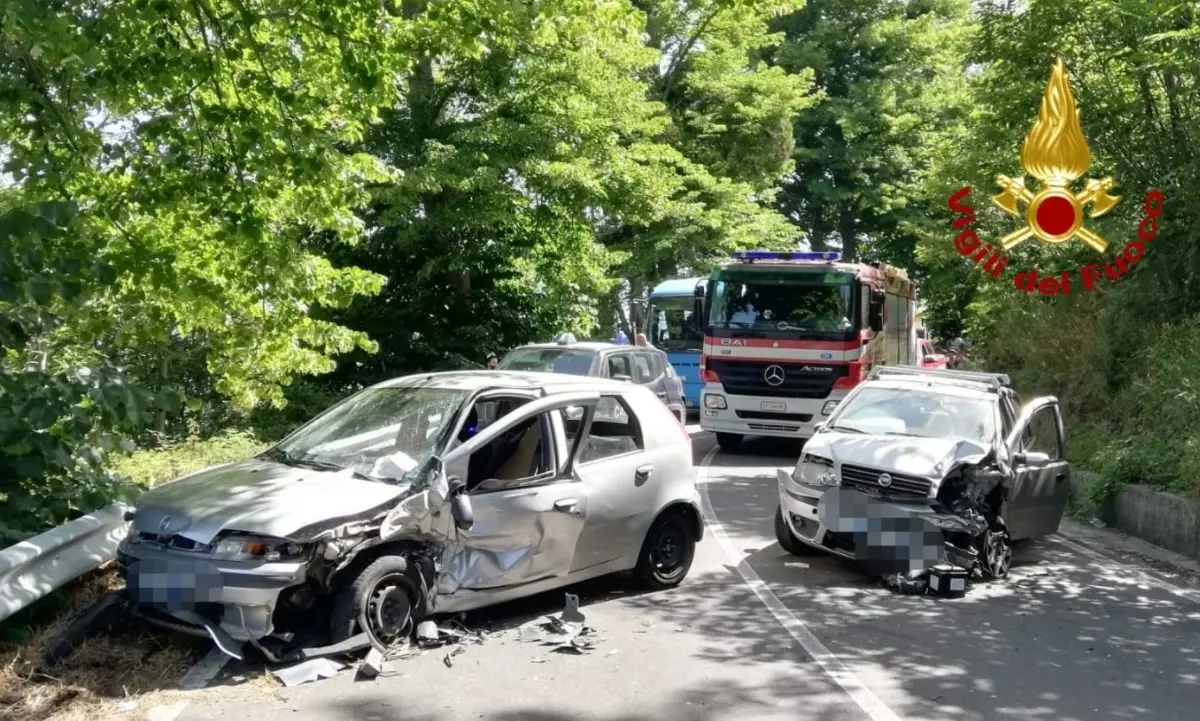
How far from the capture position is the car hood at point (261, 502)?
17.9 ft

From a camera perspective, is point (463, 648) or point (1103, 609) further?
point (1103, 609)

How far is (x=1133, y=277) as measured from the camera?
15.4m

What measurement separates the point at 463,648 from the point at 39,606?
2.43 meters

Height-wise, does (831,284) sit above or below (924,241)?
below

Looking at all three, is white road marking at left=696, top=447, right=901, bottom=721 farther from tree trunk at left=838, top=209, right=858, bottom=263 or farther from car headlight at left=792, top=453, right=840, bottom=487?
tree trunk at left=838, top=209, right=858, bottom=263


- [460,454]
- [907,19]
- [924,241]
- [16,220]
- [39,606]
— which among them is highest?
[907,19]

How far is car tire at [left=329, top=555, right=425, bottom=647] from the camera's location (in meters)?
5.60

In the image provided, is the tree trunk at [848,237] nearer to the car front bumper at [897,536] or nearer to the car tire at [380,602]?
the car front bumper at [897,536]

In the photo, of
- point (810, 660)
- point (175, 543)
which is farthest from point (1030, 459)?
point (175, 543)

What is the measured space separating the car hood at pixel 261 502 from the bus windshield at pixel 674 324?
1654 cm

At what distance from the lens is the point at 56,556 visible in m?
5.71

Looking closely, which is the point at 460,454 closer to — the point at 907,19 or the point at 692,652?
the point at 692,652

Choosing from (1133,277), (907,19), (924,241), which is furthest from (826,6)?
(1133,277)

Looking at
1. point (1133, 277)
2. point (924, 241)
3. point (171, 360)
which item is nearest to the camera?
point (1133, 277)
